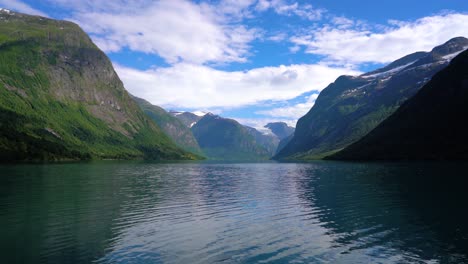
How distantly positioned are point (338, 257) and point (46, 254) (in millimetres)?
24453

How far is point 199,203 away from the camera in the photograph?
6106 cm

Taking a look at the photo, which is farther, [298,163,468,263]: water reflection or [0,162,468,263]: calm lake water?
[298,163,468,263]: water reflection

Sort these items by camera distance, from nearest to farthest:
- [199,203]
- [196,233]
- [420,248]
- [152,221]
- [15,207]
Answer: [420,248], [196,233], [152,221], [15,207], [199,203]

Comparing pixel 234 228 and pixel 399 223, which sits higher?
pixel 234 228

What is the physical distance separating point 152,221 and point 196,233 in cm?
916

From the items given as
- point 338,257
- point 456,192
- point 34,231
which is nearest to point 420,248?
point 338,257

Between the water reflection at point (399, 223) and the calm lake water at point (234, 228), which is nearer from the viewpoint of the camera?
the calm lake water at point (234, 228)

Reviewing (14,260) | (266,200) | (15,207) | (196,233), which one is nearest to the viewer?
(14,260)

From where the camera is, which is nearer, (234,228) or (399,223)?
(234,228)

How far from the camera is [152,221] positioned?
45.4 metres

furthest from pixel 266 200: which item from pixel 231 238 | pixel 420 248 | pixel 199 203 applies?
pixel 420 248

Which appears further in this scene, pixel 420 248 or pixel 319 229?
pixel 319 229

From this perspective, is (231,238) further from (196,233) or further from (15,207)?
(15,207)

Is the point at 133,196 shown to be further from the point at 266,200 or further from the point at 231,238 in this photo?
the point at 231,238
